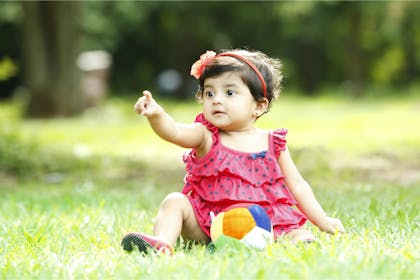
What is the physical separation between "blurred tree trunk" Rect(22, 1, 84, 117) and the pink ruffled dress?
9911 millimetres

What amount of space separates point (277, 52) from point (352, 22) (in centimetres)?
594

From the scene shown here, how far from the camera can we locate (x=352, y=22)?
2545cm

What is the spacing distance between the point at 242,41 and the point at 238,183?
27.2m

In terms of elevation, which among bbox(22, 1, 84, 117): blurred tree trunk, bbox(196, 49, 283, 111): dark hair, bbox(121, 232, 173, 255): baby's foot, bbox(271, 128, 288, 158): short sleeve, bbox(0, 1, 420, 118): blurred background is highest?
bbox(196, 49, 283, 111): dark hair

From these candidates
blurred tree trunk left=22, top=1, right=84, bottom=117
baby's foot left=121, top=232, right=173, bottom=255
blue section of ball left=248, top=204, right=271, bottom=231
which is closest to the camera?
baby's foot left=121, top=232, right=173, bottom=255

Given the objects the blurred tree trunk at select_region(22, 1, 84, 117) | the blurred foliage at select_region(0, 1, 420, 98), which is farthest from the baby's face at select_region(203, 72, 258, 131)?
the blurred foliage at select_region(0, 1, 420, 98)

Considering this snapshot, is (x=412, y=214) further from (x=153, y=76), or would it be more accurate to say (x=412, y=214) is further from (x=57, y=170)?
(x=153, y=76)

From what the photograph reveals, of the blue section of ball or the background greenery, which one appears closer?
the background greenery

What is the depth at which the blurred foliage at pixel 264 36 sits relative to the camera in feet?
83.6

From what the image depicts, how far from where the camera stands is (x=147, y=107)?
2.97 metres

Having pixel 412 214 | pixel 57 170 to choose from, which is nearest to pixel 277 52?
pixel 57 170

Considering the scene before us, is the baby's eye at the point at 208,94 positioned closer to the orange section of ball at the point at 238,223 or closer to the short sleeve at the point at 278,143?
the short sleeve at the point at 278,143

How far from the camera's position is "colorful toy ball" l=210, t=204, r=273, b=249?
2.99 metres

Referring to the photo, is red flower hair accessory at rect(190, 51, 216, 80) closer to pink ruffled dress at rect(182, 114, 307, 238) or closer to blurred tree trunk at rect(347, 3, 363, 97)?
pink ruffled dress at rect(182, 114, 307, 238)
